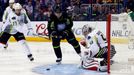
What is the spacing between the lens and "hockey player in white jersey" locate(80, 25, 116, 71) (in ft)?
27.0

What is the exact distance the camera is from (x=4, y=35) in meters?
10.3

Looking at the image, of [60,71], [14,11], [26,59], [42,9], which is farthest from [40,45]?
[60,71]

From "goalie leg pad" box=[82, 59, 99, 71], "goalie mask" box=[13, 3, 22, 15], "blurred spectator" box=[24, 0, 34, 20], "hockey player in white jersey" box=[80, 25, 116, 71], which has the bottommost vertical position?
"blurred spectator" box=[24, 0, 34, 20]

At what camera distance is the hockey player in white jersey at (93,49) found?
8.22 meters

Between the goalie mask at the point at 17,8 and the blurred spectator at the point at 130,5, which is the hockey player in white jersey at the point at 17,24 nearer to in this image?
the goalie mask at the point at 17,8

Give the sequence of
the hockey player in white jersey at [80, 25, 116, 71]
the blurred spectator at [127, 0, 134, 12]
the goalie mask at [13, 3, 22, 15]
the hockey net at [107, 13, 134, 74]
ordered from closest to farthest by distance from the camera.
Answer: the hockey net at [107, 13, 134, 74]
the hockey player in white jersey at [80, 25, 116, 71]
the goalie mask at [13, 3, 22, 15]
the blurred spectator at [127, 0, 134, 12]

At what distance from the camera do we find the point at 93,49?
8398mm

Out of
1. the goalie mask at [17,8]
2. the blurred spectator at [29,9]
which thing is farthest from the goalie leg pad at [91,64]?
the blurred spectator at [29,9]

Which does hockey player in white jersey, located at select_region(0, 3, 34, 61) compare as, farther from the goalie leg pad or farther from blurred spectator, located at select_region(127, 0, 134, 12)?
blurred spectator, located at select_region(127, 0, 134, 12)

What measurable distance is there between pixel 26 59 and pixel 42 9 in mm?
4875

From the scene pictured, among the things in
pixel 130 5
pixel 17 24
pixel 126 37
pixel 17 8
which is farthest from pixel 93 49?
pixel 130 5

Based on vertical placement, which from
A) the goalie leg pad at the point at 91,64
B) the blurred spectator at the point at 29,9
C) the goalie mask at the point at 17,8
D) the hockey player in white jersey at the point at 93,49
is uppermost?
the goalie mask at the point at 17,8

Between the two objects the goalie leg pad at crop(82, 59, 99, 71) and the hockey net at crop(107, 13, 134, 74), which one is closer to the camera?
the hockey net at crop(107, 13, 134, 74)

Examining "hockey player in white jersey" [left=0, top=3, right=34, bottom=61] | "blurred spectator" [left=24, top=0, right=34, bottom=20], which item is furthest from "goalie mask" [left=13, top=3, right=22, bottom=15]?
"blurred spectator" [left=24, top=0, right=34, bottom=20]
